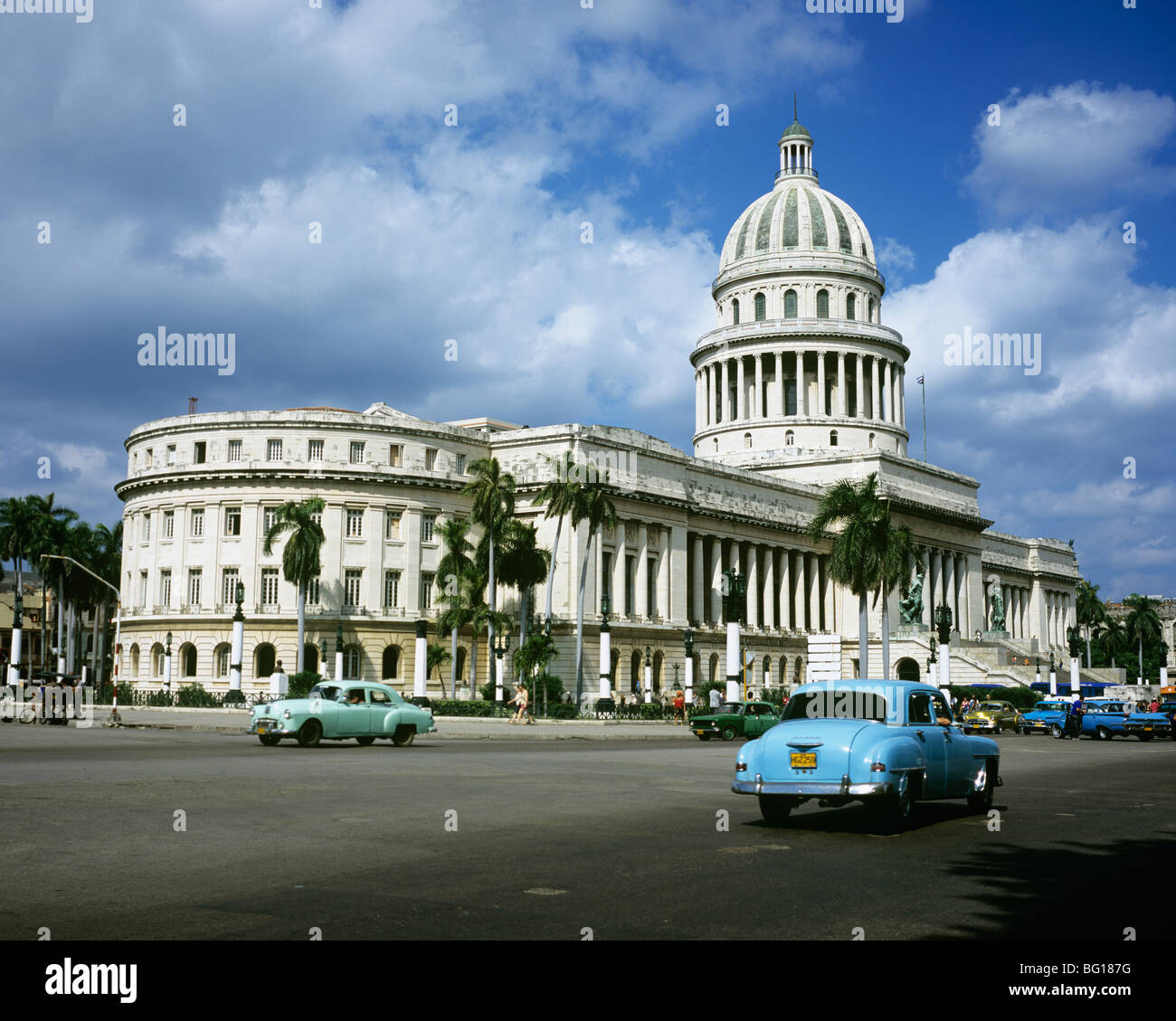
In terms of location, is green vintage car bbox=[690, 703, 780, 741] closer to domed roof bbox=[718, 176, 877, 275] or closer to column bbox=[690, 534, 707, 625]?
A: column bbox=[690, 534, 707, 625]

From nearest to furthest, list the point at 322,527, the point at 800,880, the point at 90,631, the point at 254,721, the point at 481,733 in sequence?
the point at 800,880 < the point at 254,721 < the point at 481,733 < the point at 322,527 < the point at 90,631

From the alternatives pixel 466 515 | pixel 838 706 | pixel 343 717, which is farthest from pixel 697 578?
pixel 838 706

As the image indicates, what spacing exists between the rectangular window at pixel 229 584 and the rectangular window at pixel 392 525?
344 inches

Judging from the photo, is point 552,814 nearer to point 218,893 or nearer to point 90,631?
point 218,893

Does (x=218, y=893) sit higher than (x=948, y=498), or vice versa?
(x=948, y=498)

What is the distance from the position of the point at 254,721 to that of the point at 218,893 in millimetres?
21758

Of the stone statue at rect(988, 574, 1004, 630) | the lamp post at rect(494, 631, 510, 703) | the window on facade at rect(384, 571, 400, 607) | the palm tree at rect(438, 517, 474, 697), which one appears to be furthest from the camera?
the stone statue at rect(988, 574, 1004, 630)

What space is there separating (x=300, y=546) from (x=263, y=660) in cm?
858

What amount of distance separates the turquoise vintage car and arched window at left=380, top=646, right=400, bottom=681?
3788 cm

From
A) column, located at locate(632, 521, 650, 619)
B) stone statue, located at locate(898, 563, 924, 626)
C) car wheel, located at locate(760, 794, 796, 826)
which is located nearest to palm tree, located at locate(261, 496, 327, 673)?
column, located at locate(632, 521, 650, 619)

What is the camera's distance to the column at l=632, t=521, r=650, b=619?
246ft

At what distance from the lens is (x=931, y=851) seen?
12047 millimetres

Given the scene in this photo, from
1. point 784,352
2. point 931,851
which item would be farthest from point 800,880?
point 784,352

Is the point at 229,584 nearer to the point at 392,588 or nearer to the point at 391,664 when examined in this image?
the point at 392,588
